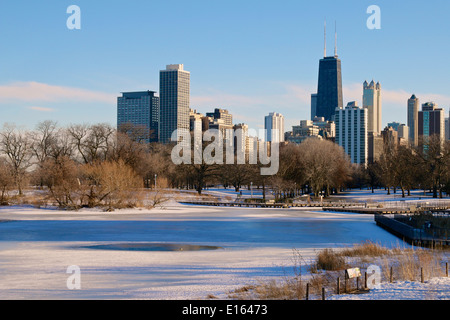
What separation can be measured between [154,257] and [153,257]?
42 millimetres

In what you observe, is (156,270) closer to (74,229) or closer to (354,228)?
(74,229)

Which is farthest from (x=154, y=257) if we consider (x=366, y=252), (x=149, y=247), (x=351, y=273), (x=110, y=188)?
(x=110, y=188)

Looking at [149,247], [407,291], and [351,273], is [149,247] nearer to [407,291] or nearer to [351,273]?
[351,273]

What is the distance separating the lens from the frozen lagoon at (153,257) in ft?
51.3

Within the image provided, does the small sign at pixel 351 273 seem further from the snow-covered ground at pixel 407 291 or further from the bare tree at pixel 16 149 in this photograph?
the bare tree at pixel 16 149

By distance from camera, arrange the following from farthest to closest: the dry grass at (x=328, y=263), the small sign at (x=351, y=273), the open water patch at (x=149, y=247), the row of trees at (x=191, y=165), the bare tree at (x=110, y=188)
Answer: the row of trees at (x=191, y=165) < the bare tree at (x=110, y=188) < the open water patch at (x=149, y=247) < the dry grass at (x=328, y=263) < the small sign at (x=351, y=273)

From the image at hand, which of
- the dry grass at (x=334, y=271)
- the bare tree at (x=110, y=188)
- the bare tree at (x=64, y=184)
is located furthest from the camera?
the bare tree at (x=110, y=188)

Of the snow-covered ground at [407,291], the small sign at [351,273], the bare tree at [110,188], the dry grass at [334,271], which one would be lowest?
the dry grass at [334,271]

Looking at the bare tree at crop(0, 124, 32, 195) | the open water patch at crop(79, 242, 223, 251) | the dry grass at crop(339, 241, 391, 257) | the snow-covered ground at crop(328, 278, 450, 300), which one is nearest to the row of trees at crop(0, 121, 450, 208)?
the bare tree at crop(0, 124, 32, 195)

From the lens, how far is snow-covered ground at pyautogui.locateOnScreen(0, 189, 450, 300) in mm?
15617

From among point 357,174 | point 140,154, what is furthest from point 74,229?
point 357,174

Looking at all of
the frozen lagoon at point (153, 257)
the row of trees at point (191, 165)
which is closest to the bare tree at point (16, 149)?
the row of trees at point (191, 165)

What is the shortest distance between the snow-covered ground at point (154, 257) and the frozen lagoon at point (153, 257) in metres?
0.03

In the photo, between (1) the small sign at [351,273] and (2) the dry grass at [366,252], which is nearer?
(1) the small sign at [351,273]
